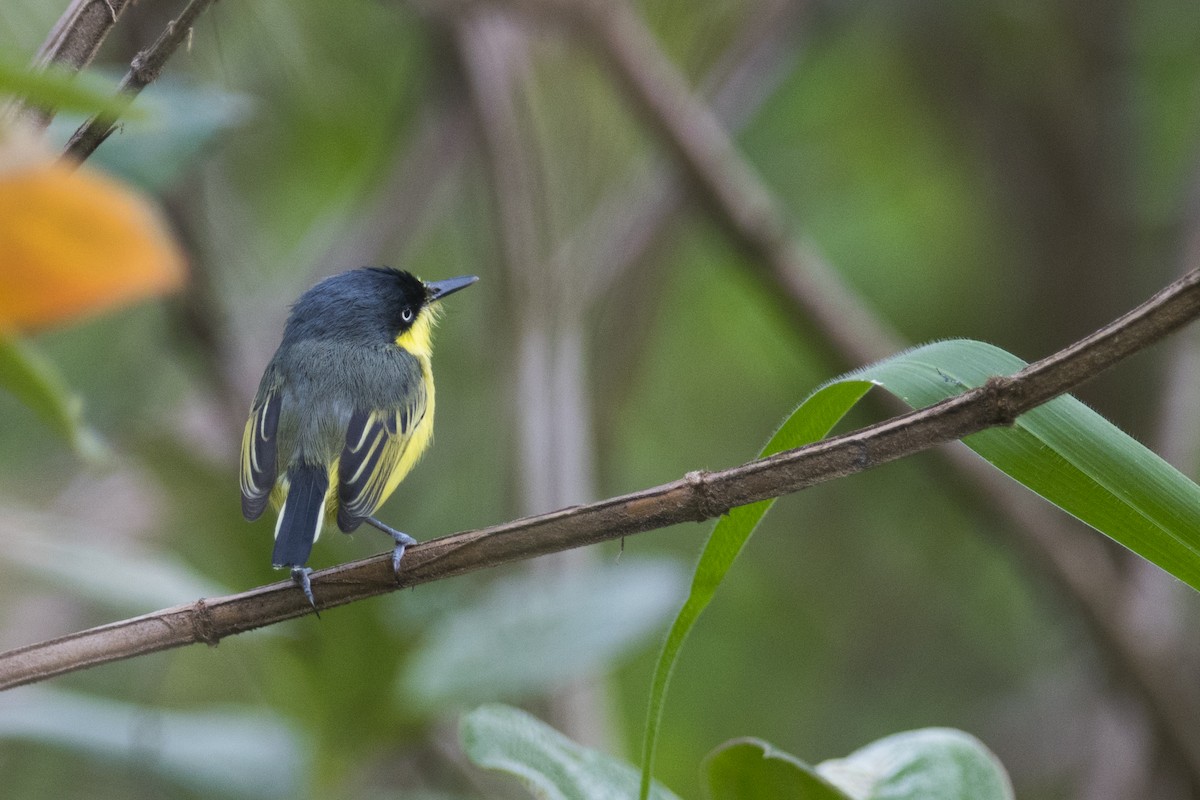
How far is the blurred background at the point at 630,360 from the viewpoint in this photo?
2309mm

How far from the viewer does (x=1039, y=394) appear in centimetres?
91

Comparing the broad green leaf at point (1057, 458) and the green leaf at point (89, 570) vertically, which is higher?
the green leaf at point (89, 570)

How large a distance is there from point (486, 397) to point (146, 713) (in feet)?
7.82

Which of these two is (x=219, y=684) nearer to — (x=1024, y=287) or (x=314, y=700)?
(x=314, y=700)

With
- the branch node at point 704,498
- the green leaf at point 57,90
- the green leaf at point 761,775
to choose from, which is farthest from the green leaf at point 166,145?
the green leaf at point 57,90

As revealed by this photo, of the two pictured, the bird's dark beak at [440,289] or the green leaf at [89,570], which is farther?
the bird's dark beak at [440,289]

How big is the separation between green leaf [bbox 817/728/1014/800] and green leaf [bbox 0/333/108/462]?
2.48 feet

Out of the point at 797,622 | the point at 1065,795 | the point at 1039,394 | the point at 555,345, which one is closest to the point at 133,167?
the point at 1039,394

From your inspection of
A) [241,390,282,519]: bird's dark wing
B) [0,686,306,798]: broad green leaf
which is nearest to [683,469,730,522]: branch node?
[241,390,282,519]: bird's dark wing

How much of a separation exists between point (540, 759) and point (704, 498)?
32 cm

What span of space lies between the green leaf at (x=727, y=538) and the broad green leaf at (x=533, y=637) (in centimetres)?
127

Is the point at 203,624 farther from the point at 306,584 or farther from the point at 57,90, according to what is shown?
the point at 57,90

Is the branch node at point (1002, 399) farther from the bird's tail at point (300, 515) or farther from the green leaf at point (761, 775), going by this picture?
the bird's tail at point (300, 515)

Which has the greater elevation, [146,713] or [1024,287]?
[1024,287]
